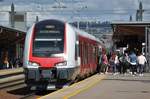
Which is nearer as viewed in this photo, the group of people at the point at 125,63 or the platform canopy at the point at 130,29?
the group of people at the point at 125,63

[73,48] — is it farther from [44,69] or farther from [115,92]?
[115,92]

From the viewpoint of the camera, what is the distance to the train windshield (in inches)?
985

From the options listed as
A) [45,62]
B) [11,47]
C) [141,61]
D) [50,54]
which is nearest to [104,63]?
[141,61]

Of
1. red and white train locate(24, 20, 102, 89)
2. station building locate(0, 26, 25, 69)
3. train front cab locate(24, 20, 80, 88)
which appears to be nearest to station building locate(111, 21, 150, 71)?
station building locate(0, 26, 25, 69)

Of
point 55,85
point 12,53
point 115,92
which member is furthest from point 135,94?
point 12,53

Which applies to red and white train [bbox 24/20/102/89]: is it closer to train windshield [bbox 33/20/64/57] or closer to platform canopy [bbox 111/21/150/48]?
train windshield [bbox 33/20/64/57]

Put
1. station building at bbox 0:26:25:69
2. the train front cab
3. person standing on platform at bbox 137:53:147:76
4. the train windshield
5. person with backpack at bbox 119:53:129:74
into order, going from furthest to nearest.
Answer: station building at bbox 0:26:25:69
person with backpack at bbox 119:53:129:74
person standing on platform at bbox 137:53:147:76
the train windshield
the train front cab

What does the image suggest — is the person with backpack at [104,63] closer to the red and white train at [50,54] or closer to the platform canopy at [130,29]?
the platform canopy at [130,29]

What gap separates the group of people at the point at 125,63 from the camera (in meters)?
37.9

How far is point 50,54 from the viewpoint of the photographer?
981 inches

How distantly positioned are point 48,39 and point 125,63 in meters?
15.2

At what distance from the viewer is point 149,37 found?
129ft

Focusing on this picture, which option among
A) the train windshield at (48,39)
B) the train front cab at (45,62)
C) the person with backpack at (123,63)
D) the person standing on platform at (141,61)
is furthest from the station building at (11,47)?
the train front cab at (45,62)

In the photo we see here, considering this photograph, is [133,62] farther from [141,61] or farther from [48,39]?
[48,39]
